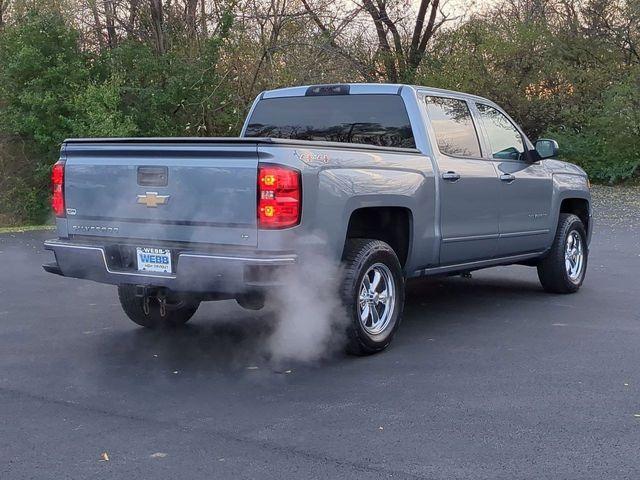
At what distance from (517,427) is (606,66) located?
26.6 metres

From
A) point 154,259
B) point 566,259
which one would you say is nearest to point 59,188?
point 154,259

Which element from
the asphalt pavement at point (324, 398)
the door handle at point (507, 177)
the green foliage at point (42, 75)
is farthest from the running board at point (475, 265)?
the green foliage at point (42, 75)

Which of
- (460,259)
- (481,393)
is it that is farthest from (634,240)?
(481,393)

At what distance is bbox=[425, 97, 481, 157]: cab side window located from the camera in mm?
6957

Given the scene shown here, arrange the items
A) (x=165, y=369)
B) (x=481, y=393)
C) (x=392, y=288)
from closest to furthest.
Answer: (x=481, y=393), (x=165, y=369), (x=392, y=288)

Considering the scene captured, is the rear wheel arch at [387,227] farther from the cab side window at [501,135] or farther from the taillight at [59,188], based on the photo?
the taillight at [59,188]

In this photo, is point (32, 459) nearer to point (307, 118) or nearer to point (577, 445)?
point (577, 445)

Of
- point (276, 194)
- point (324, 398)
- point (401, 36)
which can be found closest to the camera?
point (324, 398)

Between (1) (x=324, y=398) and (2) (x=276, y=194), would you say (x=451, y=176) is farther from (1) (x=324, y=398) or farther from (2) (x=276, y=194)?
(1) (x=324, y=398)

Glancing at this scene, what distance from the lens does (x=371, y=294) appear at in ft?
19.9

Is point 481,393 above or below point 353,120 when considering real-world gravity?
below

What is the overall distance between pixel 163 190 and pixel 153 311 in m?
1.61

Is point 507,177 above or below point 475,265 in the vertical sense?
above

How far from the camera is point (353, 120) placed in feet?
23.2
